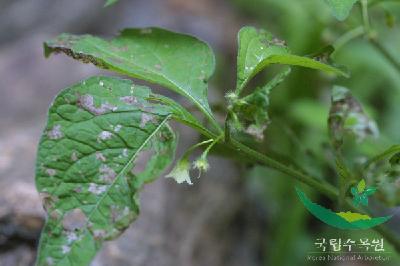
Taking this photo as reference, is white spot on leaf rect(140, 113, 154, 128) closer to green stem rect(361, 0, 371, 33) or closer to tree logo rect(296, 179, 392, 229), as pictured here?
tree logo rect(296, 179, 392, 229)

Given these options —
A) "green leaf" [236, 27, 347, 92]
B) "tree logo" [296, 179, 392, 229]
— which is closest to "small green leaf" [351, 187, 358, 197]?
"tree logo" [296, 179, 392, 229]

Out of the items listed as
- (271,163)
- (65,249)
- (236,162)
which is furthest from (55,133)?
(236,162)

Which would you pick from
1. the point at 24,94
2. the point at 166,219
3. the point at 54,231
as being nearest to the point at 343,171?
the point at 54,231

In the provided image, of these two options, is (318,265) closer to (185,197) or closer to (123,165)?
(185,197)

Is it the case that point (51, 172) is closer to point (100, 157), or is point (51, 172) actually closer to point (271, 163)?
point (100, 157)

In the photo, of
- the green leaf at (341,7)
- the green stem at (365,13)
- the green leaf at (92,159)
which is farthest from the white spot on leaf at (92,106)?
the green stem at (365,13)

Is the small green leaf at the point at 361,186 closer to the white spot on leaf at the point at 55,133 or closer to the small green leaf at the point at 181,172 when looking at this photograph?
the small green leaf at the point at 181,172
